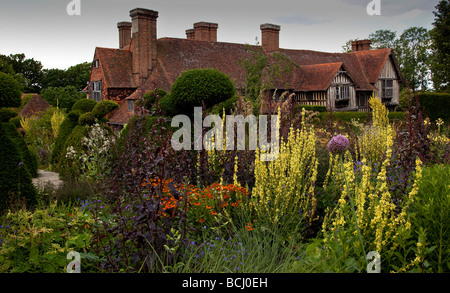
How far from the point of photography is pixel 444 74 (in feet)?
101

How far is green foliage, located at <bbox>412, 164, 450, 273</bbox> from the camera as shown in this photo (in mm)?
3844

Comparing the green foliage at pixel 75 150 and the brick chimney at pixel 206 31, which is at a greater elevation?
the brick chimney at pixel 206 31

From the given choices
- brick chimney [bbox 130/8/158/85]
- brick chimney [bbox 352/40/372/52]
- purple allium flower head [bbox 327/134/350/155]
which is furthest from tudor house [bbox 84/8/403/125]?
purple allium flower head [bbox 327/134/350/155]

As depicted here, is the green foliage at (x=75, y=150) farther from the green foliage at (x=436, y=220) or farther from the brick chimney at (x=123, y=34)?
the brick chimney at (x=123, y=34)

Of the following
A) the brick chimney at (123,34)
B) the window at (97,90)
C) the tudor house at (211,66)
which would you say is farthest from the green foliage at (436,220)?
the brick chimney at (123,34)

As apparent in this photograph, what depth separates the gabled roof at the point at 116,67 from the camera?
26.7 m

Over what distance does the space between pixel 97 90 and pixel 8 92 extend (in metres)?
21.4

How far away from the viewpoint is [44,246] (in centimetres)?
467

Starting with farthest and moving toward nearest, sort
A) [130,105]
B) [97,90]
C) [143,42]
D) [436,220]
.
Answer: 1. [97,90]
2. [143,42]
3. [130,105]
4. [436,220]

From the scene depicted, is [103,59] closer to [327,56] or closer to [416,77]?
[327,56]

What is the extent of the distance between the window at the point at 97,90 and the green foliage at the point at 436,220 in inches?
1021

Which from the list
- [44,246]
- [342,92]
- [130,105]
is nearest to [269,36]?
[342,92]

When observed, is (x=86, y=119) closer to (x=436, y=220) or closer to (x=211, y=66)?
(x=436, y=220)

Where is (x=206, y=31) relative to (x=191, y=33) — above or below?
below
